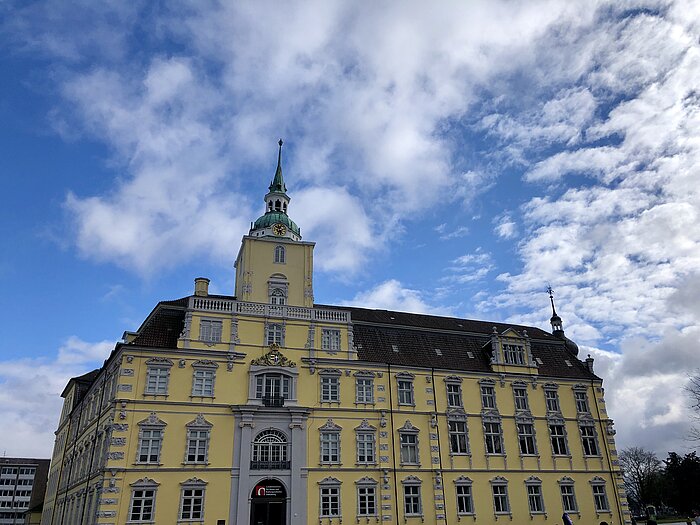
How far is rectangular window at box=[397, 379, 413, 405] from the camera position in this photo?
1655 inches

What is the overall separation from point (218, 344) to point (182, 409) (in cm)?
492

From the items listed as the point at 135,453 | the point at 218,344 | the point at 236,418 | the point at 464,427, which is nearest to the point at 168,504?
the point at 135,453

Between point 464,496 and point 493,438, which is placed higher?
point 493,438

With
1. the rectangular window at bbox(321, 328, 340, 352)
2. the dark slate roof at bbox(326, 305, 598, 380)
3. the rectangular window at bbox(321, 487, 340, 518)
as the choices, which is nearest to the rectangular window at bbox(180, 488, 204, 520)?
the rectangular window at bbox(321, 487, 340, 518)

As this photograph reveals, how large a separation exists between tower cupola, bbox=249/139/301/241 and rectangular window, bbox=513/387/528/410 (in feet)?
72.3

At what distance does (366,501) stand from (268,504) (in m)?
6.82

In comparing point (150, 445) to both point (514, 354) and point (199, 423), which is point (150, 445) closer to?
point (199, 423)

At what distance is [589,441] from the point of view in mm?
46500

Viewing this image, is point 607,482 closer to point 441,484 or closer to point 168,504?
point 441,484

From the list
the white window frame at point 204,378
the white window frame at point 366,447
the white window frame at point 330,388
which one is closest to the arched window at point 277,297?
the white window frame at point 330,388

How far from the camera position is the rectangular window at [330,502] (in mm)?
36781

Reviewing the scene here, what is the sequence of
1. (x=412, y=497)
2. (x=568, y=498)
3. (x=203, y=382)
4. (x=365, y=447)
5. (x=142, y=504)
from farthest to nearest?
(x=568, y=498) < (x=365, y=447) < (x=412, y=497) < (x=203, y=382) < (x=142, y=504)

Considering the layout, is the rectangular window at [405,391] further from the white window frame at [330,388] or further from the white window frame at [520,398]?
the white window frame at [520,398]

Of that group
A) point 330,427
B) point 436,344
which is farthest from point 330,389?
point 436,344
